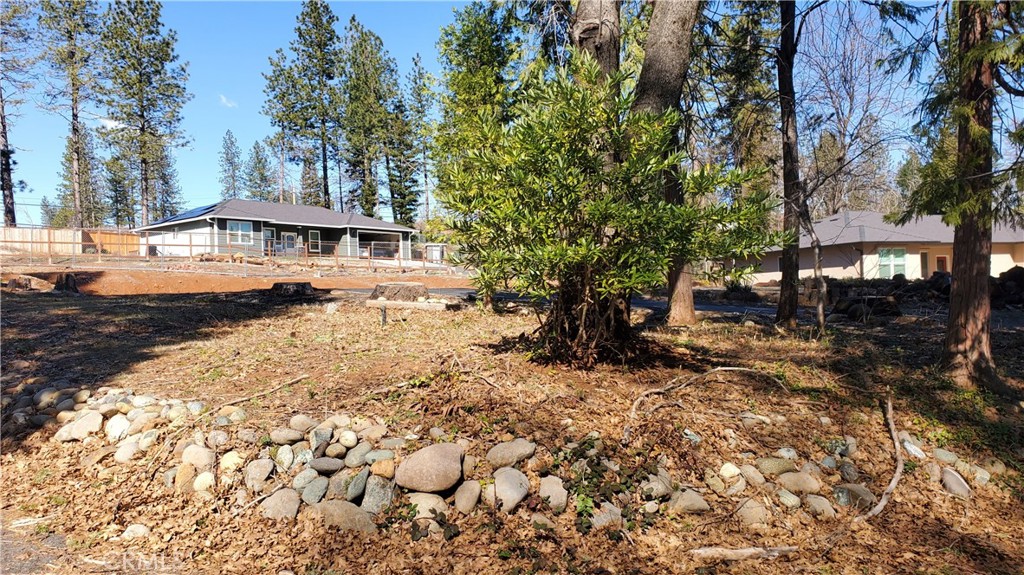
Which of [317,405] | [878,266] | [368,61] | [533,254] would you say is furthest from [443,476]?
[368,61]

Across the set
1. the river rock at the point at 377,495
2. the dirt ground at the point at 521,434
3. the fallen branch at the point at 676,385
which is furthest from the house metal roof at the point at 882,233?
the river rock at the point at 377,495

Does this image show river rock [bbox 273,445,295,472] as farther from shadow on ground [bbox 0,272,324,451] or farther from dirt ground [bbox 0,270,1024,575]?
shadow on ground [bbox 0,272,324,451]

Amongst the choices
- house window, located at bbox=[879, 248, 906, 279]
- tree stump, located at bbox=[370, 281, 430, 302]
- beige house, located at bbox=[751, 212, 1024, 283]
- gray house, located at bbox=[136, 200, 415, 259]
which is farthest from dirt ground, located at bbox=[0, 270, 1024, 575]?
gray house, located at bbox=[136, 200, 415, 259]

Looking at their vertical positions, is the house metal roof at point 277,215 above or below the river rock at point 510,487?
above

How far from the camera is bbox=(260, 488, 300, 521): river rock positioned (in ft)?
11.7

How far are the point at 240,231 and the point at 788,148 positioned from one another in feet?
104

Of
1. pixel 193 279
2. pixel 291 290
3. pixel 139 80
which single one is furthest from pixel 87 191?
pixel 291 290

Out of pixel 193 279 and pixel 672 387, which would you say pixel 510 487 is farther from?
pixel 193 279

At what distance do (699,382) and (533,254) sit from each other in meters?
2.15

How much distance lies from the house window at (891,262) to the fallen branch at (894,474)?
23.9 meters

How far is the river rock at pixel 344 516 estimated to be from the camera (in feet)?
11.5

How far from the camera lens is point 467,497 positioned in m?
3.60

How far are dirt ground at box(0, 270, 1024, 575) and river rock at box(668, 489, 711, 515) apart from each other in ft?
0.29

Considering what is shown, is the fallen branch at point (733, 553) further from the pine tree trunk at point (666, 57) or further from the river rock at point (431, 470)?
the pine tree trunk at point (666, 57)
